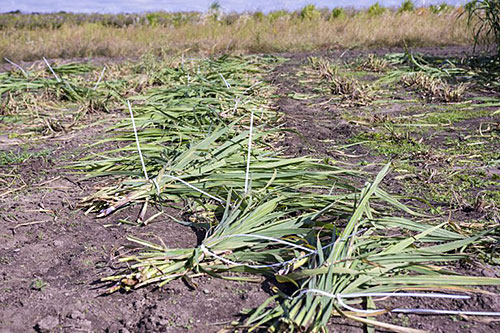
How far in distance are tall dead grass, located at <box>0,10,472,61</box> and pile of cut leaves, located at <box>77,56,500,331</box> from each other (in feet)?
20.6

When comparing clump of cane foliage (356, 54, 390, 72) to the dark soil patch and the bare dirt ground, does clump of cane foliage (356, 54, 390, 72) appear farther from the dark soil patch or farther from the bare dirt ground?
the dark soil patch

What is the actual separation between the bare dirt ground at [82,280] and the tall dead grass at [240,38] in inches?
246

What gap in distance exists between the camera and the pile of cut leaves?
134 centimetres

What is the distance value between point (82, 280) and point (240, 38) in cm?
876

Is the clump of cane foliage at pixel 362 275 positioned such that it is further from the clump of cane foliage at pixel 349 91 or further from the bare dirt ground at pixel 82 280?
the clump of cane foliage at pixel 349 91

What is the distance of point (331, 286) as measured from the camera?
1.31 m

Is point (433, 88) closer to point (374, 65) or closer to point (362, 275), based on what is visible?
point (374, 65)

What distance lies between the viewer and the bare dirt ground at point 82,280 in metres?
1.33

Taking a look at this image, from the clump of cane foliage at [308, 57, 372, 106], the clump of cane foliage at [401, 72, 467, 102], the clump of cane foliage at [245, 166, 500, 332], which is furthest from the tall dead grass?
the clump of cane foliage at [245, 166, 500, 332]

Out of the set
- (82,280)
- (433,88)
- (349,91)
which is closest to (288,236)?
(82,280)

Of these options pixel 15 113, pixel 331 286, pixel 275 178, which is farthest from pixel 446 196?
pixel 15 113

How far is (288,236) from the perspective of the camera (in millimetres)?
1705

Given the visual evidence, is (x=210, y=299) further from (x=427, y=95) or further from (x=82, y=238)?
(x=427, y=95)

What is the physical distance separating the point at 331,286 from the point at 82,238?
1.07 meters
